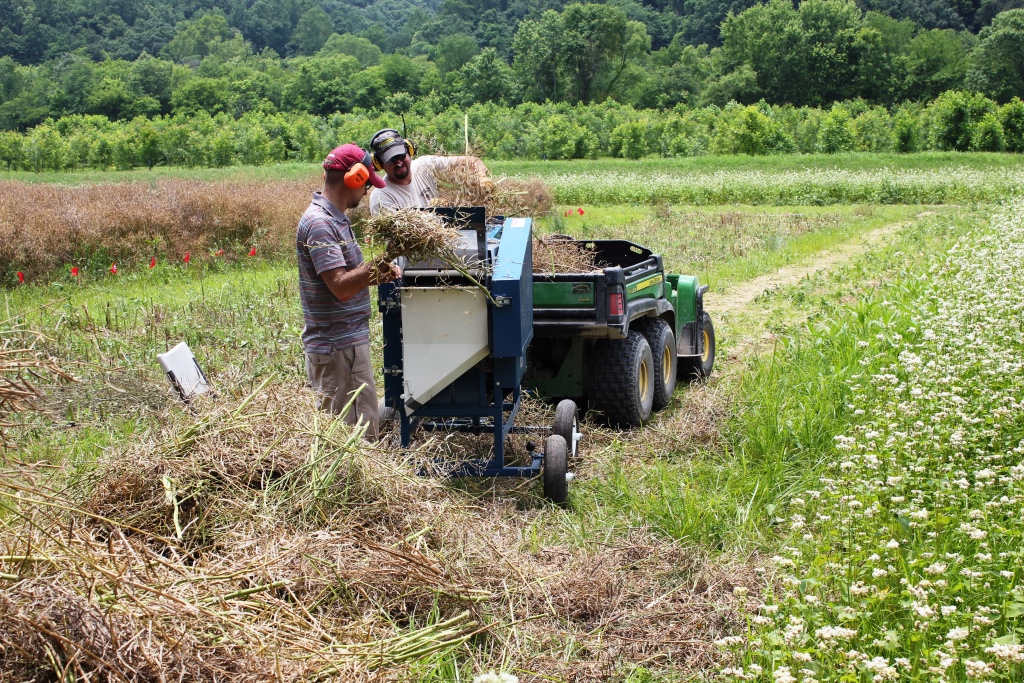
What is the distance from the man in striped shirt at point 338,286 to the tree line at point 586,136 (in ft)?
132

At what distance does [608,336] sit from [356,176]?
7.58 feet

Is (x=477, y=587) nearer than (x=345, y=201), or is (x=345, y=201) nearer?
(x=477, y=587)

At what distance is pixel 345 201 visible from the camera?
5496 mm

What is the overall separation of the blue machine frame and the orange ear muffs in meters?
0.59

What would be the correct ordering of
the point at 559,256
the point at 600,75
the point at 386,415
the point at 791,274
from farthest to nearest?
the point at 600,75 → the point at 791,274 → the point at 559,256 → the point at 386,415

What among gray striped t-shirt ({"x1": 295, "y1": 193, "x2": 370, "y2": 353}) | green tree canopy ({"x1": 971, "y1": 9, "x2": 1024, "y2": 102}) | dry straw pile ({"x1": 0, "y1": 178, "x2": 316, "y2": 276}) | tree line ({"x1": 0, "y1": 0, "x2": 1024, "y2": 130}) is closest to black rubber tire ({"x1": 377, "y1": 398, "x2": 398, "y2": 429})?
gray striped t-shirt ({"x1": 295, "y1": 193, "x2": 370, "y2": 353})

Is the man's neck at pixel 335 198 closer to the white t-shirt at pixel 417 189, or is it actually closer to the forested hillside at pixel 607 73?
the white t-shirt at pixel 417 189

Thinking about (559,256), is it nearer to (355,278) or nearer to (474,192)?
(474,192)

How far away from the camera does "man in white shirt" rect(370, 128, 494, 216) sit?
21.2 feet

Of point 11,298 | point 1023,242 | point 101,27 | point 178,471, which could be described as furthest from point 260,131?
point 101,27

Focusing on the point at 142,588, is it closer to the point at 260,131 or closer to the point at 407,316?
the point at 407,316

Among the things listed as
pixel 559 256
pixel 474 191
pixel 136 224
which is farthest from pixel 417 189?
pixel 136 224

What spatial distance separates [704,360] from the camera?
357 inches

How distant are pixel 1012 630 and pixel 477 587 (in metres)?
2.03
